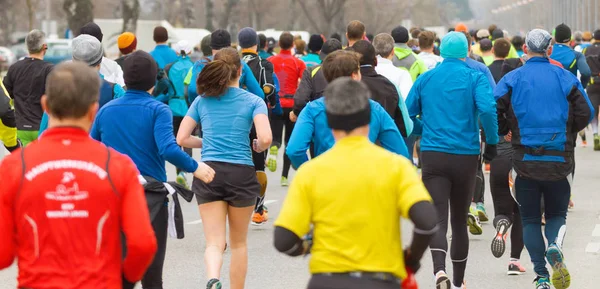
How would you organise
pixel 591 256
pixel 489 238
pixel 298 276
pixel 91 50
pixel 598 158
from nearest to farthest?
pixel 91 50
pixel 298 276
pixel 591 256
pixel 489 238
pixel 598 158

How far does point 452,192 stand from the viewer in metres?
8.62

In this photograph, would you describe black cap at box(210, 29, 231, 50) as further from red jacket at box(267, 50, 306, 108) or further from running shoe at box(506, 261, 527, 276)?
red jacket at box(267, 50, 306, 108)

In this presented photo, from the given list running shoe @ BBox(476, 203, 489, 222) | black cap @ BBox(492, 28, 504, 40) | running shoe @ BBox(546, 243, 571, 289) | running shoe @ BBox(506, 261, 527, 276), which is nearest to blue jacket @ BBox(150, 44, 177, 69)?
black cap @ BBox(492, 28, 504, 40)

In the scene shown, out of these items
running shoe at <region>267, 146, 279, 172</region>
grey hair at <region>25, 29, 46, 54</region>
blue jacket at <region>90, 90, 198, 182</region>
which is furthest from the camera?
running shoe at <region>267, 146, 279, 172</region>

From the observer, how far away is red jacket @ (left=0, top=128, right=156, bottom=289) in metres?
4.61

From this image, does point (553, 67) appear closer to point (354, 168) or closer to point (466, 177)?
point (466, 177)

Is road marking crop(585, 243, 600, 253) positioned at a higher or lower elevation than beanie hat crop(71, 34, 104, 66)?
lower

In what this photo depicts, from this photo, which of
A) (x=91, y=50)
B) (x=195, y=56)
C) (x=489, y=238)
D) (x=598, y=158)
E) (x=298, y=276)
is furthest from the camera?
(x=195, y=56)

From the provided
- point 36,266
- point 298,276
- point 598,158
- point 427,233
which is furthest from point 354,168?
point 598,158

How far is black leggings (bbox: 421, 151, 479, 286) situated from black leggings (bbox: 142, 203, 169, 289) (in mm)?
2352

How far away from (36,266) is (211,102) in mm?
3622

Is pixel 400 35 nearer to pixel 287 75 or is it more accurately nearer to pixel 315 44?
pixel 287 75

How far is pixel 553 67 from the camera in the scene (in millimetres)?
8547

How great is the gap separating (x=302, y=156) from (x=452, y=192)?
6.24 ft
